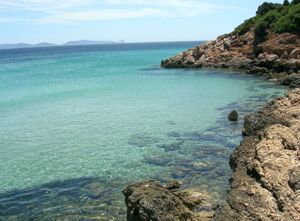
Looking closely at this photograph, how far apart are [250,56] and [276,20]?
9.35 metres

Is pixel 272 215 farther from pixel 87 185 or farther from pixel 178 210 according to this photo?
pixel 87 185

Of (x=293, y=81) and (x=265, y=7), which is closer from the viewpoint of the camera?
(x=293, y=81)

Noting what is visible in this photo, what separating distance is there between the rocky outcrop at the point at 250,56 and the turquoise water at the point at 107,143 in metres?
6.57

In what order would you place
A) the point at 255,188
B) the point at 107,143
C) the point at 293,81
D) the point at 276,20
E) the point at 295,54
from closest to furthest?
the point at 255,188 → the point at 107,143 → the point at 293,81 → the point at 295,54 → the point at 276,20

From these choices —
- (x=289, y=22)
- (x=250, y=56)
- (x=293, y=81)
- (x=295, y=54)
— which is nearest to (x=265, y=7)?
(x=289, y=22)

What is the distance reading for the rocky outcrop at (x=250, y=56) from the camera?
53731 mm

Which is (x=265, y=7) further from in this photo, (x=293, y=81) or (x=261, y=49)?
(x=293, y=81)

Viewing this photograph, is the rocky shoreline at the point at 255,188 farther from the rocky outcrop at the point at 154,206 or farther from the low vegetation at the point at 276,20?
the low vegetation at the point at 276,20

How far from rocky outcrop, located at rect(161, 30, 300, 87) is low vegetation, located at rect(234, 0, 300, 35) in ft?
5.00

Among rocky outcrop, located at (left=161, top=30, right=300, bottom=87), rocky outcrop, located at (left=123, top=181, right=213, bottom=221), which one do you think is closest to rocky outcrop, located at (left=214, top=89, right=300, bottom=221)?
rocky outcrop, located at (left=123, top=181, right=213, bottom=221)

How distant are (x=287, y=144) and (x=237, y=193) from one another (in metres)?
4.09

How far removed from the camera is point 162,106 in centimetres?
3738

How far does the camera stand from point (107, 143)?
2514cm

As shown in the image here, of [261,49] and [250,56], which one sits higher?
[261,49]
